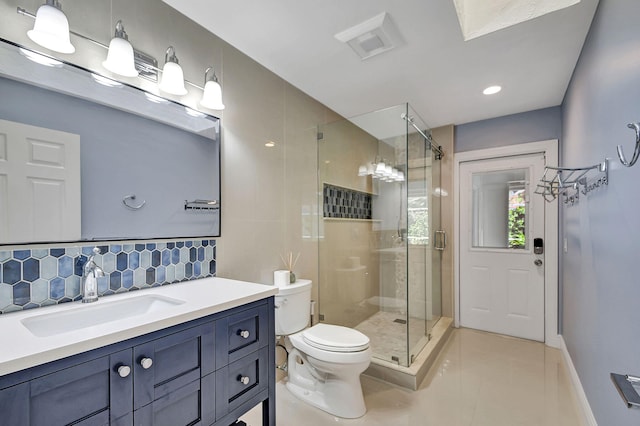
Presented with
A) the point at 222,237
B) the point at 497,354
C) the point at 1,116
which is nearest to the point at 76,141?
the point at 1,116

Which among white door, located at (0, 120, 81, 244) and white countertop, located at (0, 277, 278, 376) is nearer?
white countertop, located at (0, 277, 278, 376)

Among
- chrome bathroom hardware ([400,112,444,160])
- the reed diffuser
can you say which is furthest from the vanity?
chrome bathroom hardware ([400,112,444,160])

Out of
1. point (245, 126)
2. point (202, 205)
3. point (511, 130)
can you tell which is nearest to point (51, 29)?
point (202, 205)

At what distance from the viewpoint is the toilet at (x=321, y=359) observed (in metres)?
1.83

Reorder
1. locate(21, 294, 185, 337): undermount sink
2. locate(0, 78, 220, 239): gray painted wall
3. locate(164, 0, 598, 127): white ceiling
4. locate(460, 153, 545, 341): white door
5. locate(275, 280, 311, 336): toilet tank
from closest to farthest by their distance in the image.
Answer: locate(21, 294, 185, 337): undermount sink
locate(0, 78, 220, 239): gray painted wall
locate(164, 0, 598, 127): white ceiling
locate(275, 280, 311, 336): toilet tank
locate(460, 153, 545, 341): white door

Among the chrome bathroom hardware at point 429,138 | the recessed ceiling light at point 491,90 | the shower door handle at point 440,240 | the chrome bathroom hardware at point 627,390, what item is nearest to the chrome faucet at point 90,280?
the chrome bathroom hardware at point 627,390

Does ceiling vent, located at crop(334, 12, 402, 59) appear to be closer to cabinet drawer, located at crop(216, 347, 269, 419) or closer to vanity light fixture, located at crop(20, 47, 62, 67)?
vanity light fixture, located at crop(20, 47, 62, 67)

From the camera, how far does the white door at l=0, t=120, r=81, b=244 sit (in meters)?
1.05

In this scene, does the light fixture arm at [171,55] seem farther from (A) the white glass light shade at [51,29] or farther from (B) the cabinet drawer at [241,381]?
(B) the cabinet drawer at [241,381]

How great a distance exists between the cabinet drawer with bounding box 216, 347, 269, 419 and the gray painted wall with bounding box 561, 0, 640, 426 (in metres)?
1.53

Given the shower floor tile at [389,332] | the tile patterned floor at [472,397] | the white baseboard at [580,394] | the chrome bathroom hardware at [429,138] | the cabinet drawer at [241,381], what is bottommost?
the tile patterned floor at [472,397]

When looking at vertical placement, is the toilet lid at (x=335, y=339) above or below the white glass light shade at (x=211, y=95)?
below

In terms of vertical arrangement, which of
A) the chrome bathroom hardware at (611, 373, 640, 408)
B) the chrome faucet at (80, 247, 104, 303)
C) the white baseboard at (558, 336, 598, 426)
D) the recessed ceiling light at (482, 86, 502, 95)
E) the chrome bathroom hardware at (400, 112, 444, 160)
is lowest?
the white baseboard at (558, 336, 598, 426)

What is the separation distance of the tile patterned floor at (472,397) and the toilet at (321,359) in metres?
0.08
